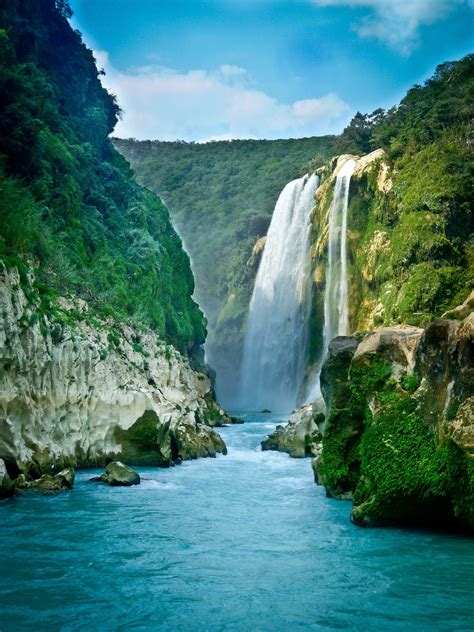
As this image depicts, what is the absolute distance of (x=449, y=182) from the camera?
109ft

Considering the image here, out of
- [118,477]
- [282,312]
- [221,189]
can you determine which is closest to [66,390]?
[118,477]

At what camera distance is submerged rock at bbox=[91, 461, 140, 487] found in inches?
601

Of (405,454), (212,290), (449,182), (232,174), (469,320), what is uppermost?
(232,174)

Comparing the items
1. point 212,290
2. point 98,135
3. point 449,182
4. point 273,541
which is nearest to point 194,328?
point 98,135

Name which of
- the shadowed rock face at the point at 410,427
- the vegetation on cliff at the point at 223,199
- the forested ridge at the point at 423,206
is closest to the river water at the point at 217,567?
the shadowed rock face at the point at 410,427

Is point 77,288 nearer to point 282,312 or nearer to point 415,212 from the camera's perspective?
point 415,212

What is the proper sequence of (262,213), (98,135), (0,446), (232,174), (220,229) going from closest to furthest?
(0,446), (98,135), (262,213), (220,229), (232,174)

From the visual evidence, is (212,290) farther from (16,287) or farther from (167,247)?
(16,287)

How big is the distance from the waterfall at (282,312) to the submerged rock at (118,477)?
32833 millimetres

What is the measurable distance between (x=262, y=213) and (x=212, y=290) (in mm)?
11462

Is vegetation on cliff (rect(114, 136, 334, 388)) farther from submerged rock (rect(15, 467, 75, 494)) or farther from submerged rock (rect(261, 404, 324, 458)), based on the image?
submerged rock (rect(15, 467, 75, 494))

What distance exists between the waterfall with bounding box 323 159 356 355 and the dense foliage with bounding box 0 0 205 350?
10.2 m

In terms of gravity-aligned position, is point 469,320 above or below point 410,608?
above

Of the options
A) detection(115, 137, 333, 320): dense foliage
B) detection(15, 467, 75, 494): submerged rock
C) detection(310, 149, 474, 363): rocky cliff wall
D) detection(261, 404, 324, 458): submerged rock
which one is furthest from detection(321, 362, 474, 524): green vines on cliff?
detection(115, 137, 333, 320): dense foliage
